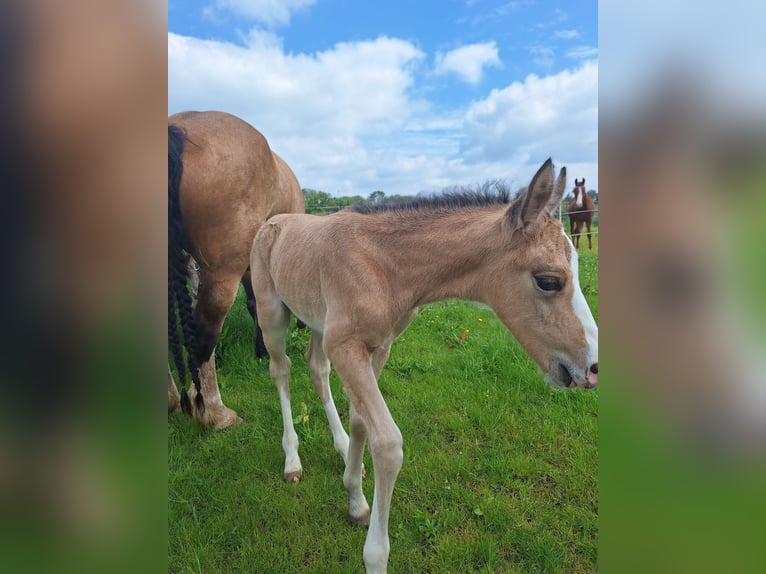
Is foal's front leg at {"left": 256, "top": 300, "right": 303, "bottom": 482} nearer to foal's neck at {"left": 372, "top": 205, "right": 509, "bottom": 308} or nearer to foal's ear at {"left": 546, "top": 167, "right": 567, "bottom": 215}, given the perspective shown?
foal's neck at {"left": 372, "top": 205, "right": 509, "bottom": 308}

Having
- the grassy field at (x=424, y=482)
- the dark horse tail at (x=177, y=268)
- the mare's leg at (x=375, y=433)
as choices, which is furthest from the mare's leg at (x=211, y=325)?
the mare's leg at (x=375, y=433)

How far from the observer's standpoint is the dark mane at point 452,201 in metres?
2.30

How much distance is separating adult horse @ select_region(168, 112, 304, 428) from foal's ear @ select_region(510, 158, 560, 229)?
2.44m

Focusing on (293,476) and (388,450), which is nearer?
(388,450)

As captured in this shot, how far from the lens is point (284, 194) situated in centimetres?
451

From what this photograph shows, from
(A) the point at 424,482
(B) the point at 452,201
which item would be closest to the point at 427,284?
(B) the point at 452,201

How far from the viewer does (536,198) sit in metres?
1.88

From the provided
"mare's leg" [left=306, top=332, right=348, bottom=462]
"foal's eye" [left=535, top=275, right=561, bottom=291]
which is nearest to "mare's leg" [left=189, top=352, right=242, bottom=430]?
"mare's leg" [left=306, top=332, right=348, bottom=462]

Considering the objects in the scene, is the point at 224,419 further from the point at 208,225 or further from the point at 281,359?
the point at 208,225

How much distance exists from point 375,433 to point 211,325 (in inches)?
83.7

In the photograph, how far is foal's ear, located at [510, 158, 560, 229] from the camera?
1.83m

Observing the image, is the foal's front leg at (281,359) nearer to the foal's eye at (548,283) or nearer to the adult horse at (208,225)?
the adult horse at (208,225)

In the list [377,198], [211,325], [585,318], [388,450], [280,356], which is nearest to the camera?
[585,318]
